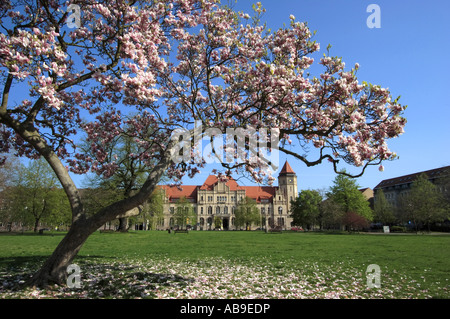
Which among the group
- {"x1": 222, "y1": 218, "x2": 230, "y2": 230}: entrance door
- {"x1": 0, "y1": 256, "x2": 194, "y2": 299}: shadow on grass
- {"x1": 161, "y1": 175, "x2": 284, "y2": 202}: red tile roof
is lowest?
{"x1": 222, "y1": 218, "x2": 230, "y2": 230}: entrance door

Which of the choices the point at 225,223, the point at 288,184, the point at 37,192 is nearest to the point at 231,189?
the point at 225,223

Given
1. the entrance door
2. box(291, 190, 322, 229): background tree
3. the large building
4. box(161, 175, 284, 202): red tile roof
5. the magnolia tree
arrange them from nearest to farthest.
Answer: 1. the magnolia tree
2. box(291, 190, 322, 229): background tree
3. the large building
4. the entrance door
5. box(161, 175, 284, 202): red tile roof

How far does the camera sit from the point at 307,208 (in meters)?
74.9

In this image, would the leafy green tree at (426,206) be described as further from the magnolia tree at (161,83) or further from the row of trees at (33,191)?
the row of trees at (33,191)

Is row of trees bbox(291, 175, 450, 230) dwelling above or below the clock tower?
below

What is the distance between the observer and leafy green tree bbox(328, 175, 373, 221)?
58031 millimetres

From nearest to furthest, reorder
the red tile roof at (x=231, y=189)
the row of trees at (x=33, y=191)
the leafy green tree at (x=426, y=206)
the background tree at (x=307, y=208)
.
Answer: the row of trees at (x=33, y=191), the leafy green tree at (x=426, y=206), the background tree at (x=307, y=208), the red tile roof at (x=231, y=189)

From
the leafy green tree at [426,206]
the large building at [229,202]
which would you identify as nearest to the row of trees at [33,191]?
the leafy green tree at [426,206]

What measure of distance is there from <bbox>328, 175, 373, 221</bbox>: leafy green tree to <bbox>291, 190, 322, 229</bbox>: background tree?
13.8 metres

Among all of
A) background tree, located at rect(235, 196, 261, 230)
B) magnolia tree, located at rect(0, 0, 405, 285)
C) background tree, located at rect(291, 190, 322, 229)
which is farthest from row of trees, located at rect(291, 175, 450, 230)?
magnolia tree, located at rect(0, 0, 405, 285)

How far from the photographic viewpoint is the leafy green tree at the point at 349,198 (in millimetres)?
58031

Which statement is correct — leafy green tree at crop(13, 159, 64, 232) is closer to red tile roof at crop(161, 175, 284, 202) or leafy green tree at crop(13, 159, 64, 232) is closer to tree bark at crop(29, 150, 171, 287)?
tree bark at crop(29, 150, 171, 287)

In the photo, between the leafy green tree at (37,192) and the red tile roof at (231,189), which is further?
the red tile roof at (231,189)

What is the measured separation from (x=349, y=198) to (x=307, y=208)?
17.3 meters
